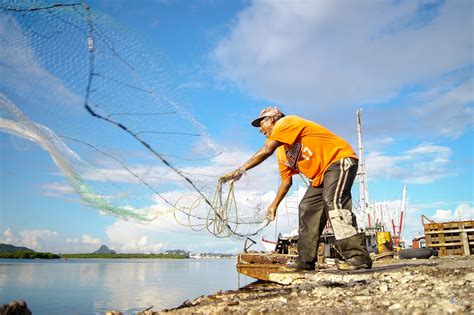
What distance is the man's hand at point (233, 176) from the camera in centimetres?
618

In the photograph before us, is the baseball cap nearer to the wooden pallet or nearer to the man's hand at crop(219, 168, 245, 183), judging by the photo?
the man's hand at crop(219, 168, 245, 183)

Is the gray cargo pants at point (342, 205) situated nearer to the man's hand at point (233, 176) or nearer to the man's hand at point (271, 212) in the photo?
the man's hand at point (271, 212)

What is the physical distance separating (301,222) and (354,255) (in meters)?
1.12

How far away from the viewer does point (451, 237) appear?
21.7m

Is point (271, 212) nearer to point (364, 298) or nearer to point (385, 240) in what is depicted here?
point (364, 298)

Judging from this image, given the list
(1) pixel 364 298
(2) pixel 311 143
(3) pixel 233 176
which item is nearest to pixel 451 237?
(2) pixel 311 143

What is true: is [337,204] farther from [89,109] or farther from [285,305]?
[89,109]

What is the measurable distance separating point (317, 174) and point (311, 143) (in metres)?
0.55

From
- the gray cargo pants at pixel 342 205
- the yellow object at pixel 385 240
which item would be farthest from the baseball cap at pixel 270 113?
the yellow object at pixel 385 240

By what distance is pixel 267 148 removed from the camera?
586 cm

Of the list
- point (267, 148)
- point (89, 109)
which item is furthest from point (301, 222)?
point (89, 109)

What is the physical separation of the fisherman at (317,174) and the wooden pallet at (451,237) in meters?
18.5

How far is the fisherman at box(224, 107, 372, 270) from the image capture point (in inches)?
225

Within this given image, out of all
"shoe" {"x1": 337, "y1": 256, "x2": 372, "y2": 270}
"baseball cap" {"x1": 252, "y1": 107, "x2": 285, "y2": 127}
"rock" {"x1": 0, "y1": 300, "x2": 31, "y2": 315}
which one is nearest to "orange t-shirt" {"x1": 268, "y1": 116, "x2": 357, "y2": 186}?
"baseball cap" {"x1": 252, "y1": 107, "x2": 285, "y2": 127}
